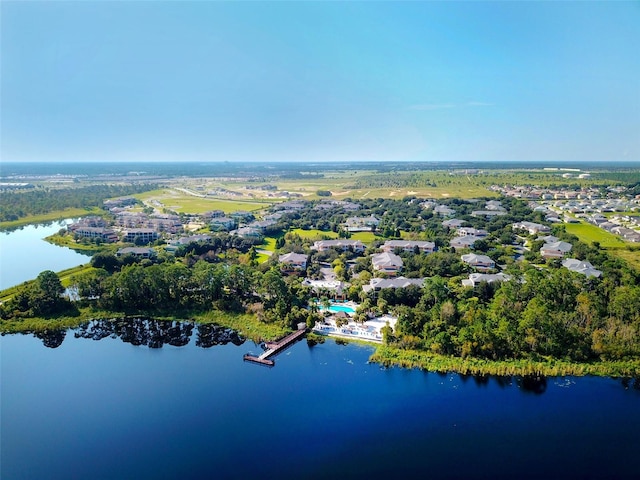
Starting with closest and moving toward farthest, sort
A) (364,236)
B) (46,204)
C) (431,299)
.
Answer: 1. (431,299)
2. (364,236)
3. (46,204)

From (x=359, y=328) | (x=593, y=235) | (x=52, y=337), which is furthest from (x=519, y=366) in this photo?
(x=593, y=235)

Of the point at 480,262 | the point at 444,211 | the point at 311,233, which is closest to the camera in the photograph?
the point at 480,262

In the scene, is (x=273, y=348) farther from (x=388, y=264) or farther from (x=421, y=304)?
(x=388, y=264)

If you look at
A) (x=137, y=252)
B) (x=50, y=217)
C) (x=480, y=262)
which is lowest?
(x=480, y=262)

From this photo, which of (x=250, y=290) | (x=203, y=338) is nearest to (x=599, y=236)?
(x=250, y=290)

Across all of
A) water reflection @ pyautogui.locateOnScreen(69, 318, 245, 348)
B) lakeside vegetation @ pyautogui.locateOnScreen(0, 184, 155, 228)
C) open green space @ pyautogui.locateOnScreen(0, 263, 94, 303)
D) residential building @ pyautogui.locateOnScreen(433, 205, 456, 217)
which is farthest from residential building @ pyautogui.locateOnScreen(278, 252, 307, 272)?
lakeside vegetation @ pyautogui.locateOnScreen(0, 184, 155, 228)

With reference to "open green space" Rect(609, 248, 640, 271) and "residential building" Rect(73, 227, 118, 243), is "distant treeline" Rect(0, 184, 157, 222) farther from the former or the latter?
"open green space" Rect(609, 248, 640, 271)

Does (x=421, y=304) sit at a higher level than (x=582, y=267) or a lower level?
lower

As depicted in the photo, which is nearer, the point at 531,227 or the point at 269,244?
the point at 269,244
